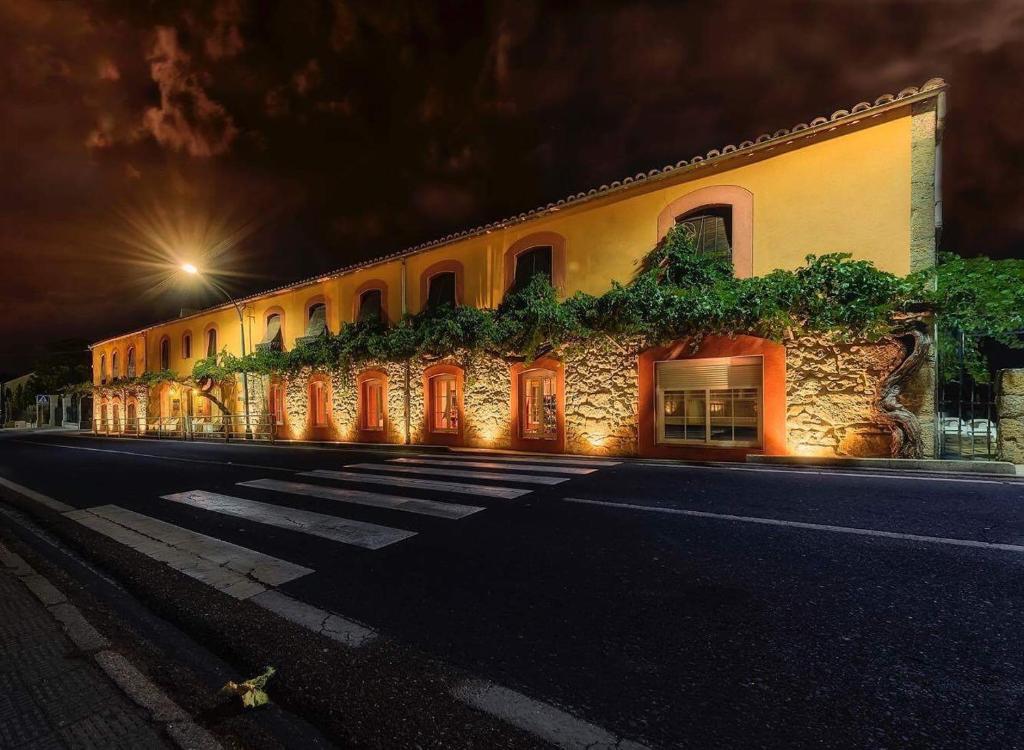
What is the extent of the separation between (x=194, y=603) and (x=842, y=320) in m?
10.6

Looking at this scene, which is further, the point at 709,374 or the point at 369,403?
the point at 369,403

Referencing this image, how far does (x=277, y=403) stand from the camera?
19.7 meters

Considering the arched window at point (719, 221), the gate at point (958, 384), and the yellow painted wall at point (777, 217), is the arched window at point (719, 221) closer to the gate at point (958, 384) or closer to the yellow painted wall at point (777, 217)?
the yellow painted wall at point (777, 217)

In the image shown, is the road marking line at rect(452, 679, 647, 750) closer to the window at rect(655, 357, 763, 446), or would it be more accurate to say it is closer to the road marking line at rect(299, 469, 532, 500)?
the road marking line at rect(299, 469, 532, 500)

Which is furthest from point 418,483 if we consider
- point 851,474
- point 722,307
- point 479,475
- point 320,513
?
point 722,307

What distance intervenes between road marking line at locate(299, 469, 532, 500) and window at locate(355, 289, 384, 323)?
864 cm

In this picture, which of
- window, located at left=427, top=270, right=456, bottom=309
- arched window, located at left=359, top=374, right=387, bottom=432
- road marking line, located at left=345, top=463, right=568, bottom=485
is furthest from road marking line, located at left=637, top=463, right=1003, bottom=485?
arched window, located at left=359, top=374, right=387, bottom=432

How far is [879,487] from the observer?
638 centimetres

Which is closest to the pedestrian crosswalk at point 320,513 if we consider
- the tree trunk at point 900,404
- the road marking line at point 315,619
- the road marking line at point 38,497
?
the road marking line at point 315,619

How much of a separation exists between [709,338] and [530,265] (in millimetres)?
5569

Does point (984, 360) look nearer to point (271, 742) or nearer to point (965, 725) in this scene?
point (965, 725)

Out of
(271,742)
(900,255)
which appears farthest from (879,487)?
(271,742)

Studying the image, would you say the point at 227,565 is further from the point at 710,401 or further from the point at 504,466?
the point at 710,401

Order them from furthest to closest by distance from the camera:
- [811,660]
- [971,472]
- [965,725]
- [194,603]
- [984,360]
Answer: [984,360] → [971,472] → [194,603] → [811,660] → [965,725]
